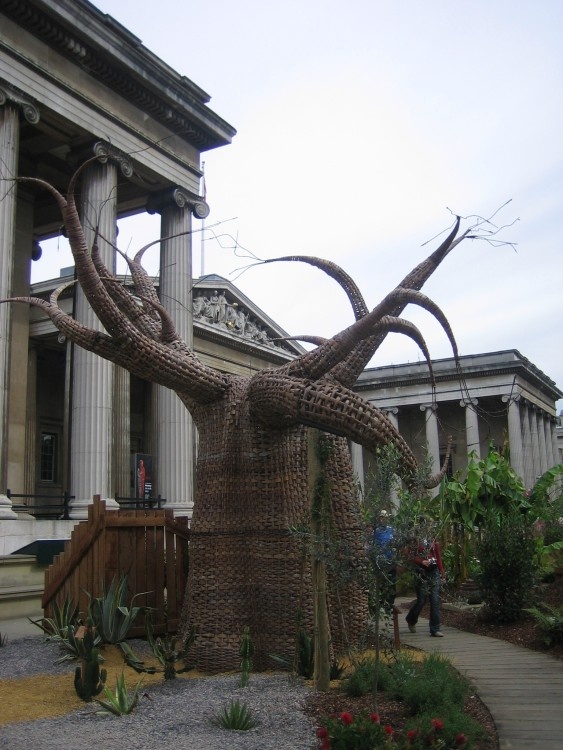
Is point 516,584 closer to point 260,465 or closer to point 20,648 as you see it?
point 260,465

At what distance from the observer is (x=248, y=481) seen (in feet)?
30.7

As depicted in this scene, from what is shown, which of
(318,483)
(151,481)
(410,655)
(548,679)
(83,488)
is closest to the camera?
(318,483)

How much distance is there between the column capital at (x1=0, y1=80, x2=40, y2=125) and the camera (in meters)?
20.8

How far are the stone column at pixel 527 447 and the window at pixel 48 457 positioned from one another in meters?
35.7

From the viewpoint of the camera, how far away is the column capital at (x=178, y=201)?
27.7 metres

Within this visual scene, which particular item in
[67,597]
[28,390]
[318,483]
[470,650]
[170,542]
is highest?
[28,390]

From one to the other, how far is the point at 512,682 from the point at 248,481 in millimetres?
3721

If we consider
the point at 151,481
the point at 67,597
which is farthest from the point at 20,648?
the point at 151,481

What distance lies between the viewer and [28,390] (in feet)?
98.1

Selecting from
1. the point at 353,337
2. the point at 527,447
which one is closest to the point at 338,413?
the point at 353,337

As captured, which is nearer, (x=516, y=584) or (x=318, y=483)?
(x=318, y=483)

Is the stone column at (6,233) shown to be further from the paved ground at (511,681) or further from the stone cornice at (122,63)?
the paved ground at (511,681)

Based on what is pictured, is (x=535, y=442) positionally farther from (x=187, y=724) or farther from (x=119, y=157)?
(x=187, y=724)

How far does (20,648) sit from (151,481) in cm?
1545
